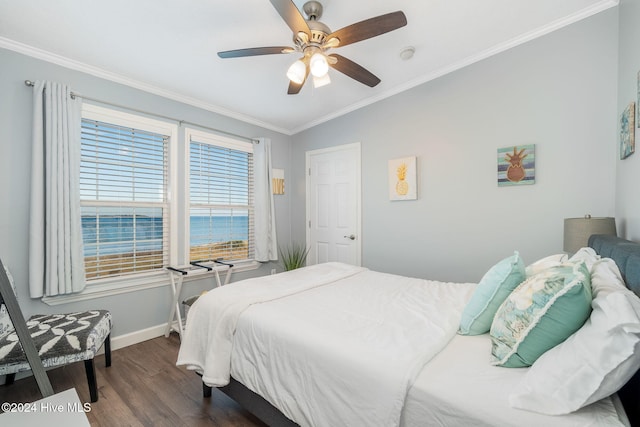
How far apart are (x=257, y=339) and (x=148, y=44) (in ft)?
7.98

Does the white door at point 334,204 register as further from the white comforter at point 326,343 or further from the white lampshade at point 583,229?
the white lampshade at point 583,229

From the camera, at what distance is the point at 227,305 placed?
165 centimetres

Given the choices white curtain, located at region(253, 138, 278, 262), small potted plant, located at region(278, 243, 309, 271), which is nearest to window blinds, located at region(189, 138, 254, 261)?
white curtain, located at region(253, 138, 278, 262)

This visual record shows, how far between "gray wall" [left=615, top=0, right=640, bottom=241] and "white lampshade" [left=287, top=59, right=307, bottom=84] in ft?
6.71

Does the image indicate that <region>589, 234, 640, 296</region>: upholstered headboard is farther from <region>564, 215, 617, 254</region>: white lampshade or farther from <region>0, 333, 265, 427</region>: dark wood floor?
<region>0, 333, 265, 427</region>: dark wood floor

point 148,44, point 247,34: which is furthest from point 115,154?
point 247,34

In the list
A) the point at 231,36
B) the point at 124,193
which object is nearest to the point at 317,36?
the point at 231,36

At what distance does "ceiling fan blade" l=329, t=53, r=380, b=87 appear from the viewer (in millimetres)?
1988

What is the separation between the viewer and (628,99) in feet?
5.98

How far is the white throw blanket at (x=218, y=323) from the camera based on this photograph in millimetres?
1572

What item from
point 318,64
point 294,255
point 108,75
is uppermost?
point 108,75

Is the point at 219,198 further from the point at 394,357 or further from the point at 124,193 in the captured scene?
the point at 394,357

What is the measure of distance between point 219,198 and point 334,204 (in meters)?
1.54

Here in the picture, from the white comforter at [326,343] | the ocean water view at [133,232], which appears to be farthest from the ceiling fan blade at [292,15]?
the ocean water view at [133,232]
